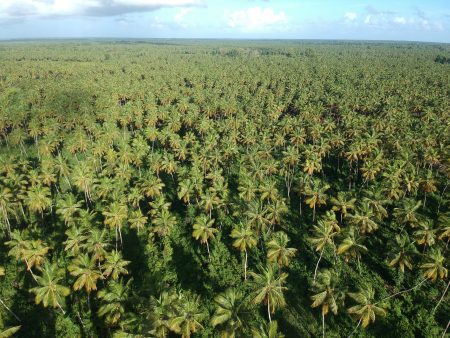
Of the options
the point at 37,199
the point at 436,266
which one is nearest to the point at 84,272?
the point at 37,199

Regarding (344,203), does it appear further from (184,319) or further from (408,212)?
(184,319)

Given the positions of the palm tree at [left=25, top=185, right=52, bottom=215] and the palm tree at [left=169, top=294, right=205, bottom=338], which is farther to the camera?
the palm tree at [left=25, top=185, right=52, bottom=215]

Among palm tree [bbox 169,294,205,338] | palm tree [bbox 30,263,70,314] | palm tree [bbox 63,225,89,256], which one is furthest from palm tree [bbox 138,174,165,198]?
palm tree [bbox 169,294,205,338]

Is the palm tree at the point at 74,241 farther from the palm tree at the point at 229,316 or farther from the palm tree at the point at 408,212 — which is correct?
the palm tree at the point at 408,212

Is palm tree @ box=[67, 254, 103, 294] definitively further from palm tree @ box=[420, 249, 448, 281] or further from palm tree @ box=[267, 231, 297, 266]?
palm tree @ box=[420, 249, 448, 281]

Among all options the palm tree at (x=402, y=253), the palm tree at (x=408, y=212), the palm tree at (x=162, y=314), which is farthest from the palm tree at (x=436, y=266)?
the palm tree at (x=162, y=314)

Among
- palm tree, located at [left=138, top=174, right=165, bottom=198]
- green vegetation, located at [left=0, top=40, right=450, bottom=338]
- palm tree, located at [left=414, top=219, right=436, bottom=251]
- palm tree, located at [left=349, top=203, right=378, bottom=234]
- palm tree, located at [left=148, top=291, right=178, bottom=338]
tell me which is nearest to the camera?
palm tree, located at [left=148, top=291, right=178, bottom=338]

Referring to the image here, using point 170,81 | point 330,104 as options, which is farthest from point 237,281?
point 170,81

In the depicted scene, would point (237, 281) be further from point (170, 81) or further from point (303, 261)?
point (170, 81)

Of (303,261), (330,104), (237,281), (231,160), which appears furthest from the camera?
(330,104)
